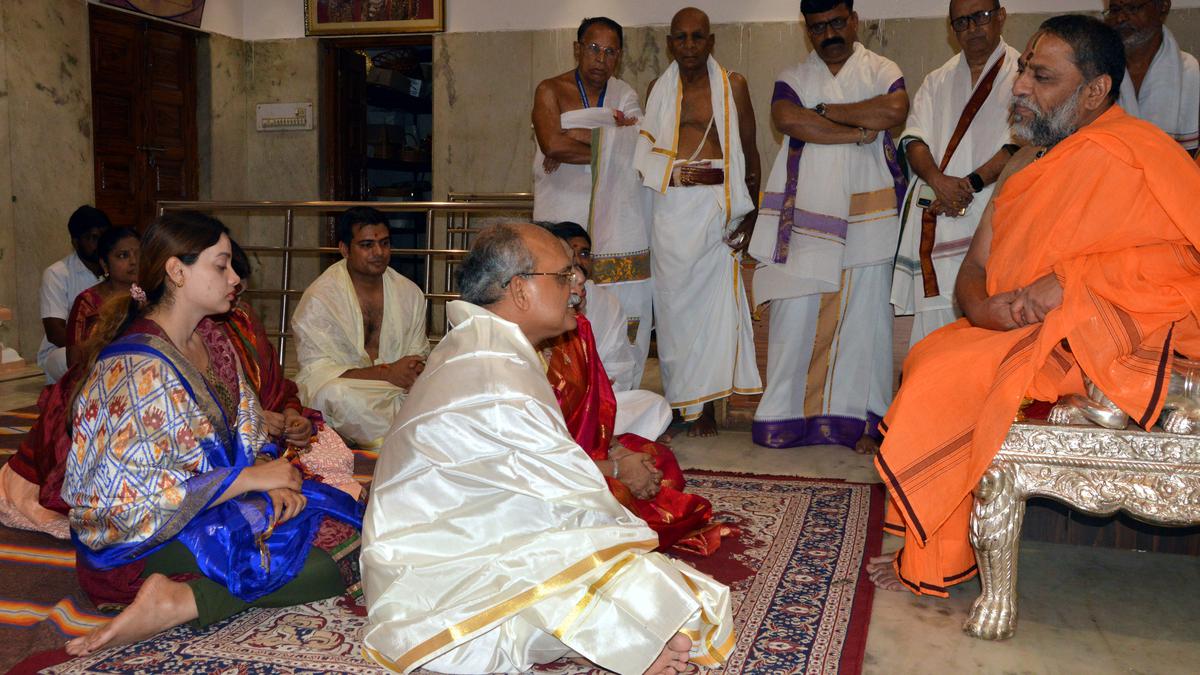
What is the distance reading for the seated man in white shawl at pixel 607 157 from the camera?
4848 mm

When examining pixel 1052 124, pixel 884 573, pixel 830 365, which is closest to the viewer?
pixel 1052 124

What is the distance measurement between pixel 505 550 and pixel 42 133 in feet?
21.9

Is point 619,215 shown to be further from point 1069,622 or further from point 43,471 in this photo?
point 1069,622

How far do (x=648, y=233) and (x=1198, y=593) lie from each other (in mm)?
2891

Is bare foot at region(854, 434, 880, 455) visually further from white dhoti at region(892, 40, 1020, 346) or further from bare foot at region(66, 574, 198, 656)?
bare foot at region(66, 574, 198, 656)

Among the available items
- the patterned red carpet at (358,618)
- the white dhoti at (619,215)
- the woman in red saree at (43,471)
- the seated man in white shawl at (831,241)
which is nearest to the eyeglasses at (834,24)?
the seated man in white shawl at (831,241)

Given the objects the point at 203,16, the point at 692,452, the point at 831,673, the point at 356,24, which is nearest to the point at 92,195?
the point at 203,16

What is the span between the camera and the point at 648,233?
4969 millimetres

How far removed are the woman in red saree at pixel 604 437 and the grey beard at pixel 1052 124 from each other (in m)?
1.48

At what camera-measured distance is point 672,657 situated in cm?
210

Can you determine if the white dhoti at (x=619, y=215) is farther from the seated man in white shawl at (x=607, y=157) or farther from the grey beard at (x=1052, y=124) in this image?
the grey beard at (x=1052, y=124)

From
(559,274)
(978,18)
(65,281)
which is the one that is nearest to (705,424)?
(978,18)

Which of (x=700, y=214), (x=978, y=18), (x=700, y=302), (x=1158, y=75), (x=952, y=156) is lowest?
(x=700, y=302)

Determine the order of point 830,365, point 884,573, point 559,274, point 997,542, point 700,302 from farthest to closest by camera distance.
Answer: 1. point 700,302
2. point 830,365
3. point 884,573
4. point 997,542
5. point 559,274
